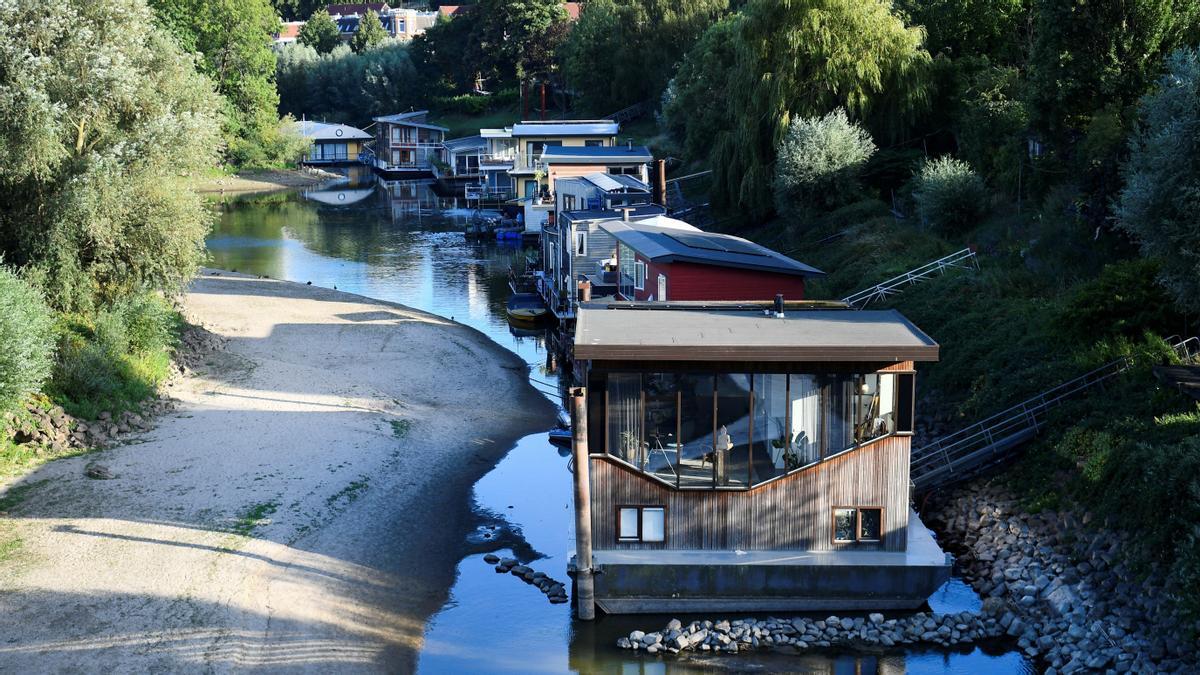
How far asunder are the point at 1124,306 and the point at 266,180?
86.5 meters

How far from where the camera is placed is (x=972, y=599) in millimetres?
21359

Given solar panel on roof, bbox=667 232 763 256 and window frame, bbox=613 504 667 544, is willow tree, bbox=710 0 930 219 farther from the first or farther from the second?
window frame, bbox=613 504 667 544

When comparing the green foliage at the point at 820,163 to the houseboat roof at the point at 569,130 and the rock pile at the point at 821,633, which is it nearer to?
the rock pile at the point at 821,633

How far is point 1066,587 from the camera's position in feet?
65.9

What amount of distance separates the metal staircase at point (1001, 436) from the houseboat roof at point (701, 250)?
343 inches

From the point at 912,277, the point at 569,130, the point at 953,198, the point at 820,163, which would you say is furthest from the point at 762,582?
the point at 569,130

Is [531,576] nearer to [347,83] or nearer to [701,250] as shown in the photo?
[701,250]

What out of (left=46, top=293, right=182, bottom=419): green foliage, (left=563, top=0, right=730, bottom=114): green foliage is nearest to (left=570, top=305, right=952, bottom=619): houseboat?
(left=46, top=293, right=182, bottom=419): green foliage

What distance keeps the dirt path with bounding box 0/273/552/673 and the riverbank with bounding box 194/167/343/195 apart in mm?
61743

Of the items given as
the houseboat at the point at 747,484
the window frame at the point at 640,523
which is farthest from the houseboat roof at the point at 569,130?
the window frame at the point at 640,523

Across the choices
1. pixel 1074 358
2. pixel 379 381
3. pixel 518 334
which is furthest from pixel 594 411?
pixel 518 334

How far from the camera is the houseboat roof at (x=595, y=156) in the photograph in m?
64.1

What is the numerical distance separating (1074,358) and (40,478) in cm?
2253

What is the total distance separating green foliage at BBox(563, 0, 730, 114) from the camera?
302 ft
